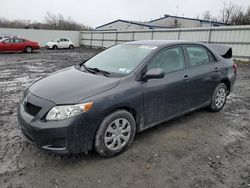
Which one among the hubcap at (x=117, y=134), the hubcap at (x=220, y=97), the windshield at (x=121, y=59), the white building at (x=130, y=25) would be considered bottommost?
the hubcap at (x=117, y=134)

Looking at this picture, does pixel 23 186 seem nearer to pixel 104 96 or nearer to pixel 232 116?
pixel 104 96

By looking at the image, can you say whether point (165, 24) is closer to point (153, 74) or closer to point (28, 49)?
point (28, 49)

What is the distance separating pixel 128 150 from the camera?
335 cm

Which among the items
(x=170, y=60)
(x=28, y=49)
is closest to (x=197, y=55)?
(x=170, y=60)

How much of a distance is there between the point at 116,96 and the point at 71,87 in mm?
612

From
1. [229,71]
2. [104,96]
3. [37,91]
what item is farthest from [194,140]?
[37,91]

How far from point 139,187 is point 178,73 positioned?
6.70 feet

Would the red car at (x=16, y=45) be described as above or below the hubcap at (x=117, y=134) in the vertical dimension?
above

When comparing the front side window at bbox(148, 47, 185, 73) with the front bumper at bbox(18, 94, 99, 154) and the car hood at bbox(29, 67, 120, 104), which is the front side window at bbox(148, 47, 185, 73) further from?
the front bumper at bbox(18, 94, 99, 154)

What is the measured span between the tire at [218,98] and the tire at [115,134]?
232 cm

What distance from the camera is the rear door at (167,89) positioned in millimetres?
3418

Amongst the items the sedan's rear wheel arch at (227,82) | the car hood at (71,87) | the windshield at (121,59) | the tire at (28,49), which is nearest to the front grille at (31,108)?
the car hood at (71,87)

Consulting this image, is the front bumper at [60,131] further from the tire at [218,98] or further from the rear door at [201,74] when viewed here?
the tire at [218,98]

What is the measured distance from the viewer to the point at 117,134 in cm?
313
